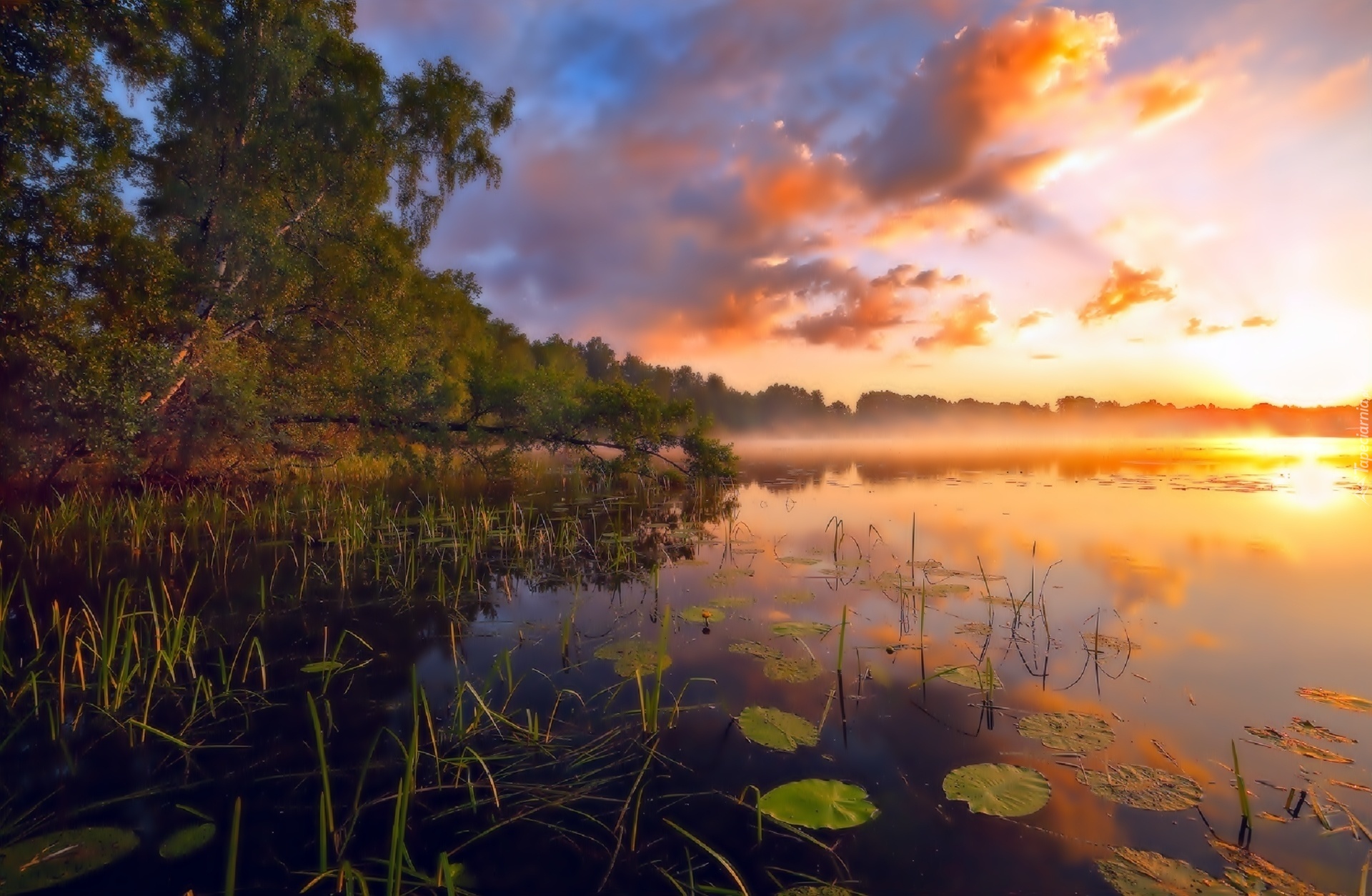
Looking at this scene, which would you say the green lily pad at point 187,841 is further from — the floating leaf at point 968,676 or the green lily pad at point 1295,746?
the green lily pad at point 1295,746

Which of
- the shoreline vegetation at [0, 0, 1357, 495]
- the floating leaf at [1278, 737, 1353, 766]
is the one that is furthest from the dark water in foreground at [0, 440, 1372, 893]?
the shoreline vegetation at [0, 0, 1357, 495]

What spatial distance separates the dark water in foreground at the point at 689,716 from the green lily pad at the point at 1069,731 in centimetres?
8

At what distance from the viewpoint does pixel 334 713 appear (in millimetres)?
4125

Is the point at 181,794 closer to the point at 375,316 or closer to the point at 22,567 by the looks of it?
the point at 22,567

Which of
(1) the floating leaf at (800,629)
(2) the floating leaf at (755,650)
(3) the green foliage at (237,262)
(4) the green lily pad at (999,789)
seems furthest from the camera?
(3) the green foliage at (237,262)

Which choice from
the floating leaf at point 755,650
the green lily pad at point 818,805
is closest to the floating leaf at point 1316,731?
the green lily pad at point 818,805

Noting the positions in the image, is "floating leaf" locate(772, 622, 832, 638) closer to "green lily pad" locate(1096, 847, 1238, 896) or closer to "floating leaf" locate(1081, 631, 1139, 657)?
"floating leaf" locate(1081, 631, 1139, 657)

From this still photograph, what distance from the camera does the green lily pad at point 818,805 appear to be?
2934 mm

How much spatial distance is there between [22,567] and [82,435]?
3.40 meters

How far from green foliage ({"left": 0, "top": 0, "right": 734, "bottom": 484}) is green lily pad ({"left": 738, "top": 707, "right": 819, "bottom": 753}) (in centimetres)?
1264

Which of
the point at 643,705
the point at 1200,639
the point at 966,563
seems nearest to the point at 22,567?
the point at 643,705

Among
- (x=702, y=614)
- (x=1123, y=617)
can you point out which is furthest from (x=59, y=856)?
(x=1123, y=617)

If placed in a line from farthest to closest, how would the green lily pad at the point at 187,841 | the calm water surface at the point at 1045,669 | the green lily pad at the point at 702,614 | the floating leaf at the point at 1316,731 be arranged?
the green lily pad at the point at 702,614
the floating leaf at the point at 1316,731
the calm water surface at the point at 1045,669
the green lily pad at the point at 187,841

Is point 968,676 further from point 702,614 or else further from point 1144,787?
point 702,614
